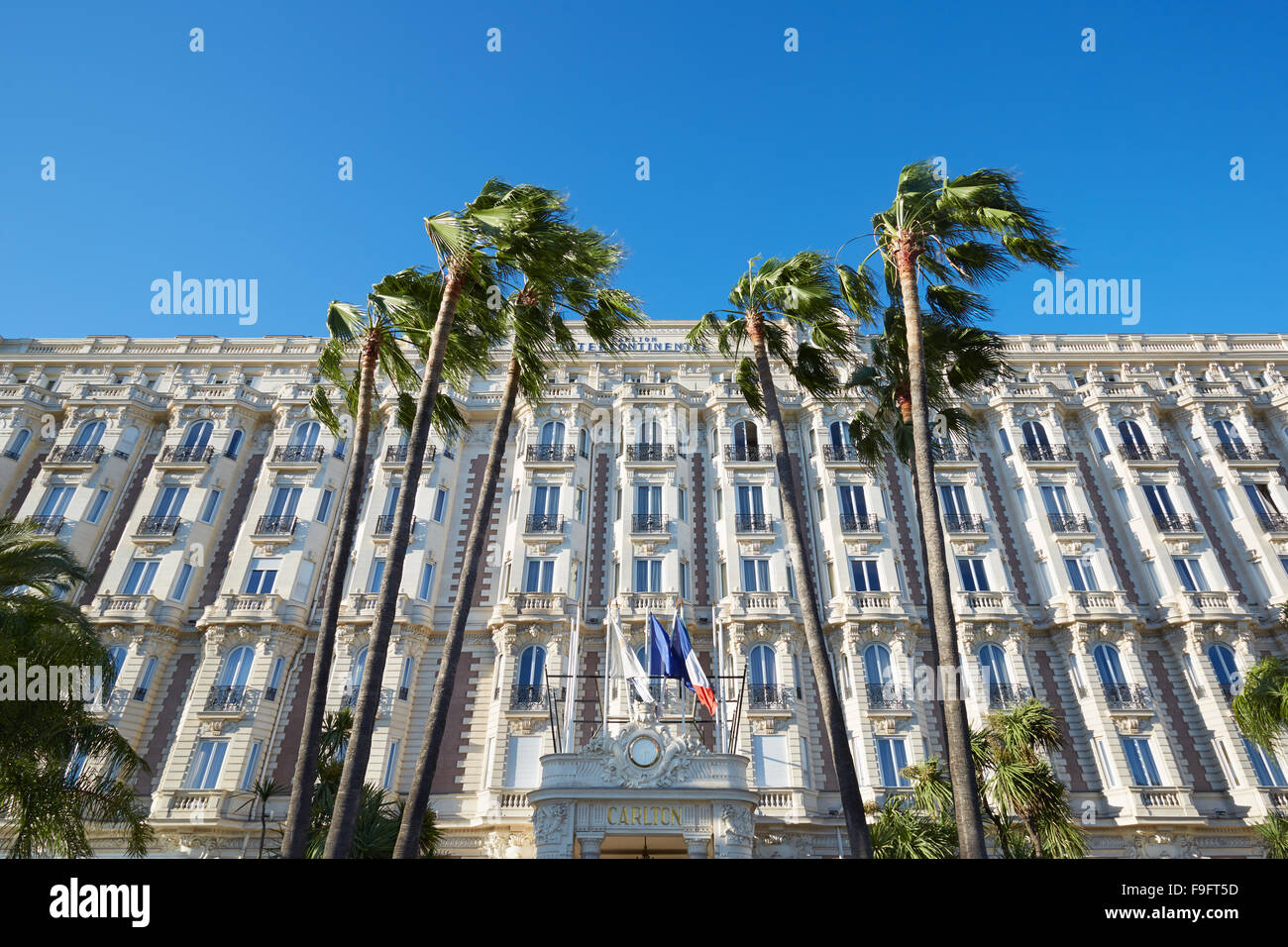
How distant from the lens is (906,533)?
32.8 meters

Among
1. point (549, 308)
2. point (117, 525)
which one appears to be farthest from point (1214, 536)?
point (117, 525)

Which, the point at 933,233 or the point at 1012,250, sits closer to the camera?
the point at 1012,250

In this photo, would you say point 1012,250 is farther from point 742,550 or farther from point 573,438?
point 573,438

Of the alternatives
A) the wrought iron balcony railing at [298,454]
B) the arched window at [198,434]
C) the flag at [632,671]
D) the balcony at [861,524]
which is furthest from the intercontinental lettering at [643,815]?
the arched window at [198,434]

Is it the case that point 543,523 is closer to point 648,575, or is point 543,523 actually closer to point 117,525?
point 648,575

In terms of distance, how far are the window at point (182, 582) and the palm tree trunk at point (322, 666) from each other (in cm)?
1785

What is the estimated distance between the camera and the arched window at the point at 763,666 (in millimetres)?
28156

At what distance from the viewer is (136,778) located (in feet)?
87.0

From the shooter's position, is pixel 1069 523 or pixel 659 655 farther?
pixel 1069 523

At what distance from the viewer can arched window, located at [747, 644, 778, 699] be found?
2816cm

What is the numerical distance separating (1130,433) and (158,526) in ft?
145

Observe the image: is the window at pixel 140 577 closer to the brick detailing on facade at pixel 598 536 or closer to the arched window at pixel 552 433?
the arched window at pixel 552 433

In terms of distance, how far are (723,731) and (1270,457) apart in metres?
28.8
